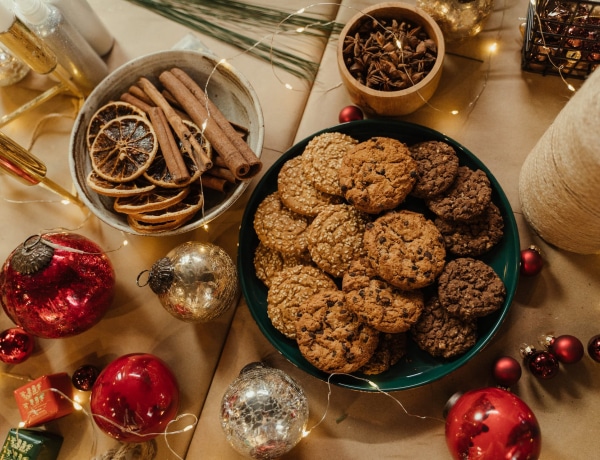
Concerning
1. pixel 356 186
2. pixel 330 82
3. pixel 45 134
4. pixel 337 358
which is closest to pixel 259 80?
pixel 330 82

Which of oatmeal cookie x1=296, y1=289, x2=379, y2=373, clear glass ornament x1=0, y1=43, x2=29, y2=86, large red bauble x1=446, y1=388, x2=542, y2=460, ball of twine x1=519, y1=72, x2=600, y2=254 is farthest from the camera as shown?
clear glass ornament x1=0, y1=43, x2=29, y2=86

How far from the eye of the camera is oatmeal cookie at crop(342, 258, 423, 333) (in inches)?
45.1

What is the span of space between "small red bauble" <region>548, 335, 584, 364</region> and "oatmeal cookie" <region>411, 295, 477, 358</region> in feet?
0.65

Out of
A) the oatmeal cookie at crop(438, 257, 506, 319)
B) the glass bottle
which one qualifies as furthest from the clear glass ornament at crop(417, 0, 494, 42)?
the glass bottle

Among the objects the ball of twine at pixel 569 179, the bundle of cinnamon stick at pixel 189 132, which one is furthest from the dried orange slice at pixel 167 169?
the ball of twine at pixel 569 179

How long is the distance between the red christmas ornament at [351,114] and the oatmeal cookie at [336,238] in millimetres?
259

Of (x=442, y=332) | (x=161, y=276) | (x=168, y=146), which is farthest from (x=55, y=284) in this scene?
(x=442, y=332)

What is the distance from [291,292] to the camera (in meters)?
1.24

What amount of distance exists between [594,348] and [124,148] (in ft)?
3.63

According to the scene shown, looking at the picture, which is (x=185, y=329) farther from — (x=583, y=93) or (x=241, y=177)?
(x=583, y=93)

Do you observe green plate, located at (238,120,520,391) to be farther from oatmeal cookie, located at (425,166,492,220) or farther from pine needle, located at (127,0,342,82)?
pine needle, located at (127,0,342,82)

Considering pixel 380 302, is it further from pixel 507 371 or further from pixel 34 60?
pixel 34 60

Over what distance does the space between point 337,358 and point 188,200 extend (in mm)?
479

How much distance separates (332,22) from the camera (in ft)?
4.83
